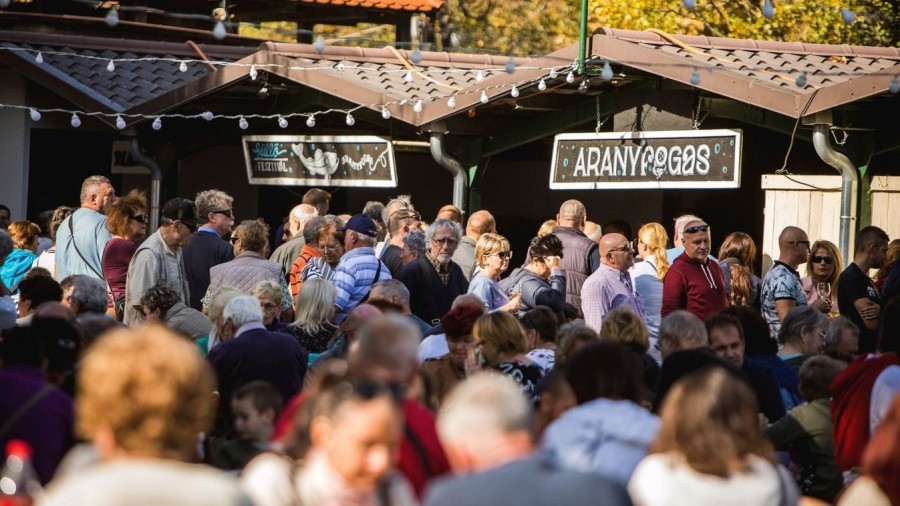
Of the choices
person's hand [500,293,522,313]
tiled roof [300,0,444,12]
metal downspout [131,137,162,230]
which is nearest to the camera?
person's hand [500,293,522,313]

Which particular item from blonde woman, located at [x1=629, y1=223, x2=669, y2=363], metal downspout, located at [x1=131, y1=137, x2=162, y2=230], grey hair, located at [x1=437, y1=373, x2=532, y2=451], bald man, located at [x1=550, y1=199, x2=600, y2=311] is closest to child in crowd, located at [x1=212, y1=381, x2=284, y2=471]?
grey hair, located at [x1=437, y1=373, x2=532, y2=451]

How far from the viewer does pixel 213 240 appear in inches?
384

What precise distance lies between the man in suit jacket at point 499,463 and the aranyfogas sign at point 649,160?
665 cm

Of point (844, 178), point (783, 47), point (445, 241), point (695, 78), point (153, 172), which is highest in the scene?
point (783, 47)

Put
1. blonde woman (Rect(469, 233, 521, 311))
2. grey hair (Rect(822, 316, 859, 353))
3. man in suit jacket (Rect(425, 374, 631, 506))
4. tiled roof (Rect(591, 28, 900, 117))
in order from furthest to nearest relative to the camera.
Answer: tiled roof (Rect(591, 28, 900, 117)) → blonde woman (Rect(469, 233, 521, 311)) → grey hair (Rect(822, 316, 859, 353)) → man in suit jacket (Rect(425, 374, 631, 506))

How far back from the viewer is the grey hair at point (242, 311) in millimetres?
6988

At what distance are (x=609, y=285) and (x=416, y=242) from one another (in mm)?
1344

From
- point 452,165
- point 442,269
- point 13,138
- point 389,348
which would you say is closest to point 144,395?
point 389,348

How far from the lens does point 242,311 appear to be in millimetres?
6996

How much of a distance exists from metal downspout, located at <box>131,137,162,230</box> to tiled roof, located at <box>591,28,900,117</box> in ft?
17.6

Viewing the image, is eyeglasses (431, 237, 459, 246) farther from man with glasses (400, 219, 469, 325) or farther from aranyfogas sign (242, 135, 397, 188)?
aranyfogas sign (242, 135, 397, 188)

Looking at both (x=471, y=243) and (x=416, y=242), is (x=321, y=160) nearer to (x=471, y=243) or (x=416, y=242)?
(x=471, y=243)

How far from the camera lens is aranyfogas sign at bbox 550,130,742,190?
10094 millimetres

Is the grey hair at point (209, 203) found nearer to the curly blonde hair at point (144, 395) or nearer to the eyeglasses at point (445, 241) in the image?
the eyeglasses at point (445, 241)
